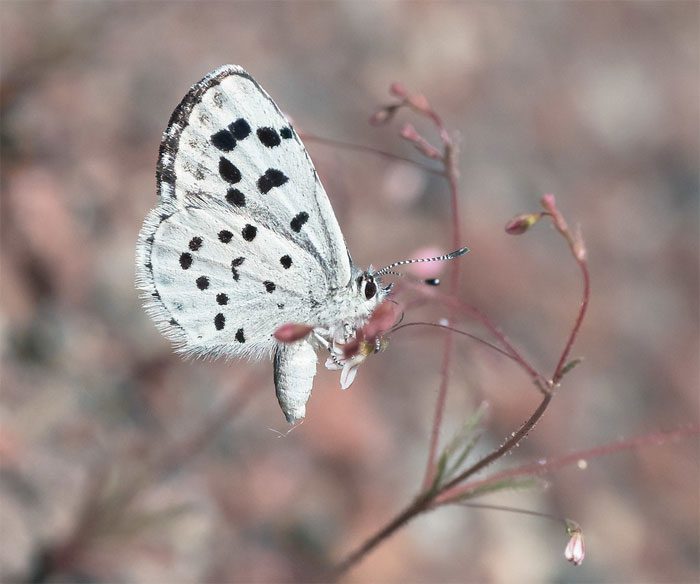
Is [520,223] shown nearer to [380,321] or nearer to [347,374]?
[380,321]

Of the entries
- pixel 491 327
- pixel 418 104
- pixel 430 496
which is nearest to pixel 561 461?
pixel 430 496

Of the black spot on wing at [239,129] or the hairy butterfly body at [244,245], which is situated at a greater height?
the black spot on wing at [239,129]

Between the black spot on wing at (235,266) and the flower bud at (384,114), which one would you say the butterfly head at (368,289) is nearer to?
the black spot on wing at (235,266)

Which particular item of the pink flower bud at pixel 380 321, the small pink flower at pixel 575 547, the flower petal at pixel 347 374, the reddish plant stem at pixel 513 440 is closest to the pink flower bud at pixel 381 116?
the pink flower bud at pixel 380 321

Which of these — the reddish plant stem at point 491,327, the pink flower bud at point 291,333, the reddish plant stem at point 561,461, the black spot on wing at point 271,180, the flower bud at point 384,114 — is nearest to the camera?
the reddish plant stem at point 491,327

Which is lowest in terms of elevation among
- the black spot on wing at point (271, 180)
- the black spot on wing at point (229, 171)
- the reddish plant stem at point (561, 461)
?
the reddish plant stem at point (561, 461)

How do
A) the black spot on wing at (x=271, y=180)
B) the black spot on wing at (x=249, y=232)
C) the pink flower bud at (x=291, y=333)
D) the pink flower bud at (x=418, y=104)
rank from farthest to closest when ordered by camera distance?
the pink flower bud at (x=418, y=104) → the black spot on wing at (x=249, y=232) → the black spot on wing at (x=271, y=180) → the pink flower bud at (x=291, y=333)
